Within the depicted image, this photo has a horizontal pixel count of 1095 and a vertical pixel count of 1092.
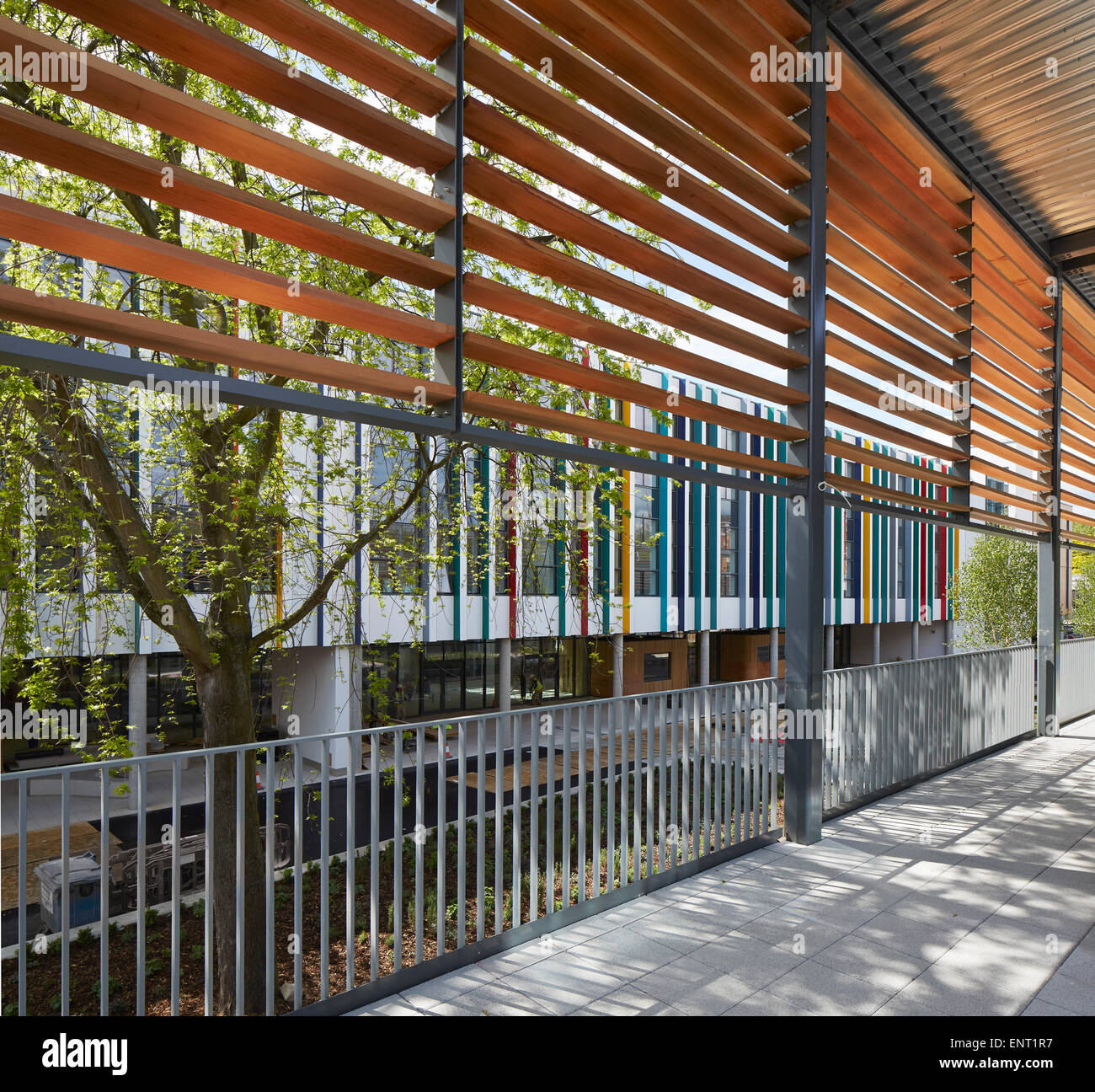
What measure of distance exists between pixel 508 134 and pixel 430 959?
3122mm

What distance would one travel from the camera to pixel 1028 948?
3285mm

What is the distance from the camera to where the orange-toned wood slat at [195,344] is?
6.66 feet

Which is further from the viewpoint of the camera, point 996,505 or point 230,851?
point 996,505

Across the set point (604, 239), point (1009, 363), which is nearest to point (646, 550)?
point (1009, 363)

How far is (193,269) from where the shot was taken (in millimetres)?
2311

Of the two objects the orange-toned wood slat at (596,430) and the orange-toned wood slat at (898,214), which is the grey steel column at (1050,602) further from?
the orange-toned wood slat at (596,430)

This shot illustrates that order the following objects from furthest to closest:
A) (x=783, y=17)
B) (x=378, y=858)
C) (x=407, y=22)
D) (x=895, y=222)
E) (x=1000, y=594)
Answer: (x=1000, y=594) → (x=895, y=222) → (x=783, y=17) → (x=378, y=858) → (x=407, y=22)

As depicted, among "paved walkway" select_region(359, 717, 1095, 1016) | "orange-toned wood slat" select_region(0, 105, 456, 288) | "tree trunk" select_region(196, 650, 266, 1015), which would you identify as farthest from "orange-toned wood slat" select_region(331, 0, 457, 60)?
"tree trunk" select_region(196, 650, 266, 1015)

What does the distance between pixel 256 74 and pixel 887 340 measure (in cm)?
449

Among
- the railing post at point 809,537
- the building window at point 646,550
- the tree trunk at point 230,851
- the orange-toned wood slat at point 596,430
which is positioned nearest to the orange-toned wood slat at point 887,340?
the railing post at point 809,537

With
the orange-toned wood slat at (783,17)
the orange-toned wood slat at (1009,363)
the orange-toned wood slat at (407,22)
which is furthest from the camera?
the orange-toned wood slat at (1009,363)

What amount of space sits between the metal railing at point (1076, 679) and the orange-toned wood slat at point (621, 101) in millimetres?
6793

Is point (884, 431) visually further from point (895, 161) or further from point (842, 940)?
point (842, 940)
